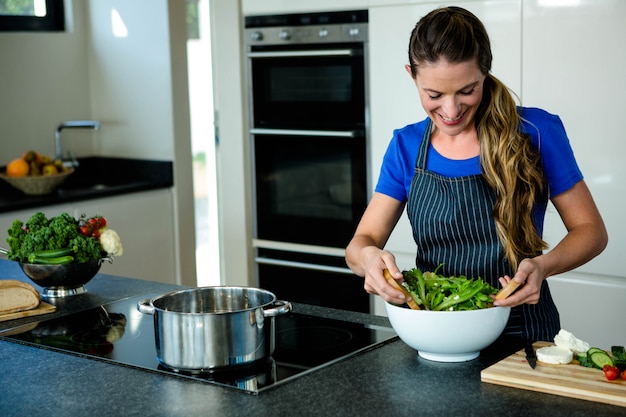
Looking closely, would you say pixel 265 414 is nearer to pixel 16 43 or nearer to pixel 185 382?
pixel 185 382

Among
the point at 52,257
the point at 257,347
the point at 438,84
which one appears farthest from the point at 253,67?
the point at 257,347

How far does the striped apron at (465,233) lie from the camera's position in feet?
6.45

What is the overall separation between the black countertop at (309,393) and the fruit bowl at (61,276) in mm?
456

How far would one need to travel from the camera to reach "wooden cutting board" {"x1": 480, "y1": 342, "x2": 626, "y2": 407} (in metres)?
1.41

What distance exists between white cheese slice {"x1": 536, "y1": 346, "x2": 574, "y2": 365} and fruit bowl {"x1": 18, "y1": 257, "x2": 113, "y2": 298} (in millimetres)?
1157

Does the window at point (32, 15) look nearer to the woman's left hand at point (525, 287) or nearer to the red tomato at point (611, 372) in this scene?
the woman's left hand at point (525, 287)

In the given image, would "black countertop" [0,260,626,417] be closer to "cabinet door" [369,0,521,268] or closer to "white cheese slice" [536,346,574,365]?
"white cheese slice" [536,346,574,365]

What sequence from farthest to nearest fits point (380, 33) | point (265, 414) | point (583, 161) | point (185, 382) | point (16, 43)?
point (16, 43) < point (380, 33) < point (583, 161) < point (185, 382) < point (265, 414)

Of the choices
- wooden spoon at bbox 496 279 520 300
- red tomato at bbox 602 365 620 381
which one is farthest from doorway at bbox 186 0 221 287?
red tomato at bbox 602 365 620 381

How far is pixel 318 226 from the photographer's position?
3.71m

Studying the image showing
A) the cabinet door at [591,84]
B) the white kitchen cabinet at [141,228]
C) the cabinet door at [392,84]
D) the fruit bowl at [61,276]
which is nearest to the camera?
the fruit bowl at [61,276]

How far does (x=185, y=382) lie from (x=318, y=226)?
7.16ft

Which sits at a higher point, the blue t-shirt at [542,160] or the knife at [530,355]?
the blue t-shirt at [542,160]

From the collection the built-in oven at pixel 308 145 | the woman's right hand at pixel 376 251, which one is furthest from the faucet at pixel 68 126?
the woman's right hand at pixel 376 251
